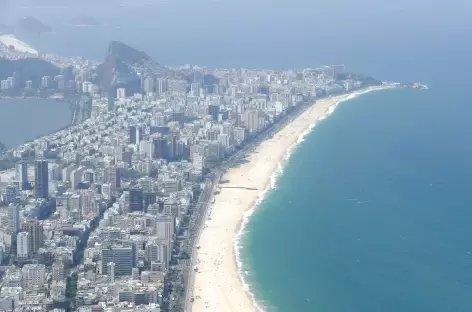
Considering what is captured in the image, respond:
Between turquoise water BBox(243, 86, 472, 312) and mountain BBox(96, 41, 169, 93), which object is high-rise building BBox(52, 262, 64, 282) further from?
mountain BBox(96, 41, 169, 93)

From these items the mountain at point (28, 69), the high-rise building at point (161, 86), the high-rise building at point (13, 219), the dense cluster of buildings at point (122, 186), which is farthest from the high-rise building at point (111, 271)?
the mountain at point (28, 69)

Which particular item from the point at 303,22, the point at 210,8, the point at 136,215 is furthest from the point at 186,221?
the point at 210,8

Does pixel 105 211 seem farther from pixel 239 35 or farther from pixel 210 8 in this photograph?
pixel 210 8

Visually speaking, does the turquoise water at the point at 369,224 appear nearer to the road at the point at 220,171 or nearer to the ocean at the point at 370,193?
the ocean at the point at 370,193

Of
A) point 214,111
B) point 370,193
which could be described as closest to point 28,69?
point 214,111

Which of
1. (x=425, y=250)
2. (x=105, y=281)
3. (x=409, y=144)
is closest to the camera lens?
(x=105, y=281)
